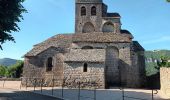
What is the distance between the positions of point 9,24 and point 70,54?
14.5 m

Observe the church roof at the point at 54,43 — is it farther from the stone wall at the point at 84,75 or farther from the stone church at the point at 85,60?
the stone wall at the point at 84,75

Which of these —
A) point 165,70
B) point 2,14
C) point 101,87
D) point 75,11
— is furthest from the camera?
point 75,11

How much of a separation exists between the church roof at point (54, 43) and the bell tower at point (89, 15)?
4302 millimetres

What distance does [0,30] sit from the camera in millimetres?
24406

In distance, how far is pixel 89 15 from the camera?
157 feet

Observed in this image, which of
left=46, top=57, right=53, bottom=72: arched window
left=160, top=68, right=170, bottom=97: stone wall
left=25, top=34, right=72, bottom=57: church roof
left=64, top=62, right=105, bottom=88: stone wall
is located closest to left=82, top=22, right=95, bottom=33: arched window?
left=25, top=34, right=72, bottom=57: church roof

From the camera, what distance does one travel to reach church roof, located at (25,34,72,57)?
40.8 meters

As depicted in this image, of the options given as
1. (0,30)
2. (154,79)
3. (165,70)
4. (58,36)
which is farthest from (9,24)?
(154,79)

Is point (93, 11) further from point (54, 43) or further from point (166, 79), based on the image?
point (166, 79)

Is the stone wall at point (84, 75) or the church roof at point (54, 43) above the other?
the church roof at point (54, 43)

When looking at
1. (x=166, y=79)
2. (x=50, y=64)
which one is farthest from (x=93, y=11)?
(x=166, y=79)

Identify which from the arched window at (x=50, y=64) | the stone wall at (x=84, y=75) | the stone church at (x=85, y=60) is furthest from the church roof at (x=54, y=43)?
the stone wall at (x=84, y=75)

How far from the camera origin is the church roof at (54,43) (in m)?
40.8

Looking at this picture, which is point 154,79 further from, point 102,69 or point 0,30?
point 0,30
